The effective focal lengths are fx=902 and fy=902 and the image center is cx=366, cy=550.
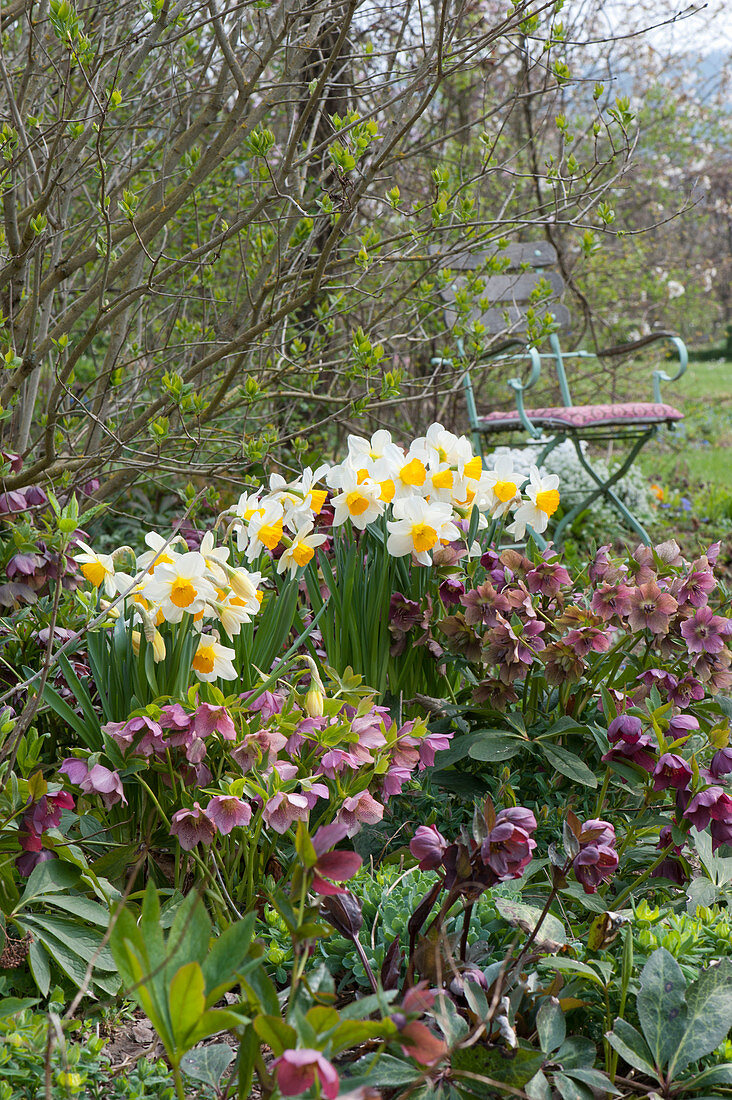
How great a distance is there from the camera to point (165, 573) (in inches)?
53.6

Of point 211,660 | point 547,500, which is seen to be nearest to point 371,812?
point 211,660

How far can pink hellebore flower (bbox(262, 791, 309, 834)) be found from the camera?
4.04 ft

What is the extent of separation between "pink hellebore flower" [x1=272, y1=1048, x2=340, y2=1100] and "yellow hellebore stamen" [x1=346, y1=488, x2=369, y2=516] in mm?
1039

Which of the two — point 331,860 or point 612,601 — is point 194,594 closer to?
point 331,860

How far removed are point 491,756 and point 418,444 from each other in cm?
60

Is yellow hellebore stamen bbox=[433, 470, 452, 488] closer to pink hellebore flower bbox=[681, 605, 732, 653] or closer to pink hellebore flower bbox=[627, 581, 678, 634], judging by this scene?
pink hellebore flower bbox=[627, 581, 678, 634]

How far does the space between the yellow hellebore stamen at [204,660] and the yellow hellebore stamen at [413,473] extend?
1.61 ft

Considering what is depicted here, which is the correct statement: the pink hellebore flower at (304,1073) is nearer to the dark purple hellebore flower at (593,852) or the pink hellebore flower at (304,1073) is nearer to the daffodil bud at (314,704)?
the dark purple hellebore flower at (593,852)

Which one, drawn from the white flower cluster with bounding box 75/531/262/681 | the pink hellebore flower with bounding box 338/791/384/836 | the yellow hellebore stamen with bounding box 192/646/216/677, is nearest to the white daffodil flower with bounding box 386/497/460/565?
A: the white flower cluster with bounding box 75/531/262/681

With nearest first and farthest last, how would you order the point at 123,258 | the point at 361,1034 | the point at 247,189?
1. the point at 361,1034
2. the point at 123,258
3. the point at 247,189

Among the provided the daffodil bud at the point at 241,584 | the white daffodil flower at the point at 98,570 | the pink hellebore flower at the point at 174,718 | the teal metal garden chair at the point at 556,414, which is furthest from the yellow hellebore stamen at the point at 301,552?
Answer: the teal metal garden chair at the point at 556,414

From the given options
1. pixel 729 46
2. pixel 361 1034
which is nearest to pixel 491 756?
pixel 361 1034

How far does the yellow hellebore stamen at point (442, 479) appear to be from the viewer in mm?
1677

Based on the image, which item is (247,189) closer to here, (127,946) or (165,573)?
(165,573)
